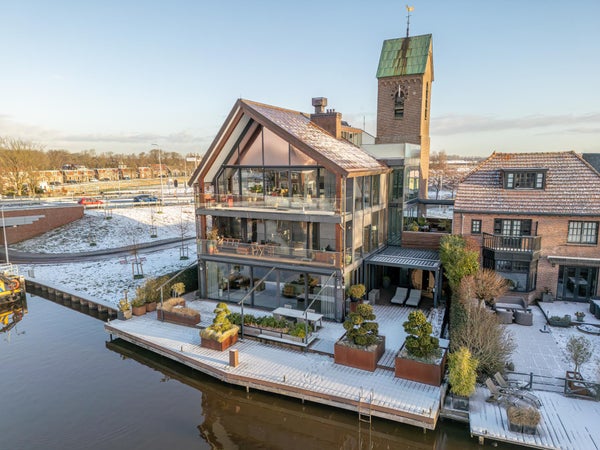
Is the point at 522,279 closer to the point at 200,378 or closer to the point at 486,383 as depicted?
the point at 486,383

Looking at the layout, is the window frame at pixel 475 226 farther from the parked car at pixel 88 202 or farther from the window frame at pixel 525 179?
the parked car at pixel 88 202

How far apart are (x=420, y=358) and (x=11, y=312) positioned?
2307 cm

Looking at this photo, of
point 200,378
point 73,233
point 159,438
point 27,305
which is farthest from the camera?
point 73,233

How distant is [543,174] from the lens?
21.5 metres

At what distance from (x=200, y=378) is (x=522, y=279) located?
16253 mm

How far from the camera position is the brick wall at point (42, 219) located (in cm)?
3700

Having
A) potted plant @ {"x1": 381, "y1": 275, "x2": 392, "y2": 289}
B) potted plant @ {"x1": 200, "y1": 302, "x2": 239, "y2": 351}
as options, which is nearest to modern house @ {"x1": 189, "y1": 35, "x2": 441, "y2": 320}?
potted plant @ {"x1": 381, "y1": 275, "x2": 392, "y2": 289}

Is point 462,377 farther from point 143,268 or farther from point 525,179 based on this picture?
point 143,268

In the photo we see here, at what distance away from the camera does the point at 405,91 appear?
1163 inches

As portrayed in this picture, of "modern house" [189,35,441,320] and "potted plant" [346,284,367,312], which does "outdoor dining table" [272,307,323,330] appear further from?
"potted plant" [346,284,367,312]

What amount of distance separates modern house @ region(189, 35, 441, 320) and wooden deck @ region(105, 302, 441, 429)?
291 cm

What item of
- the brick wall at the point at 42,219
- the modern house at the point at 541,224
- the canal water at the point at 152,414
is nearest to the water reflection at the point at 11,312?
the canal water at the point at 152,414

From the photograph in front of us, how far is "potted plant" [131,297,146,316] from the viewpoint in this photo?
20.3m

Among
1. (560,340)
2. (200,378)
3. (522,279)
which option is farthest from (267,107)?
(560,340)
